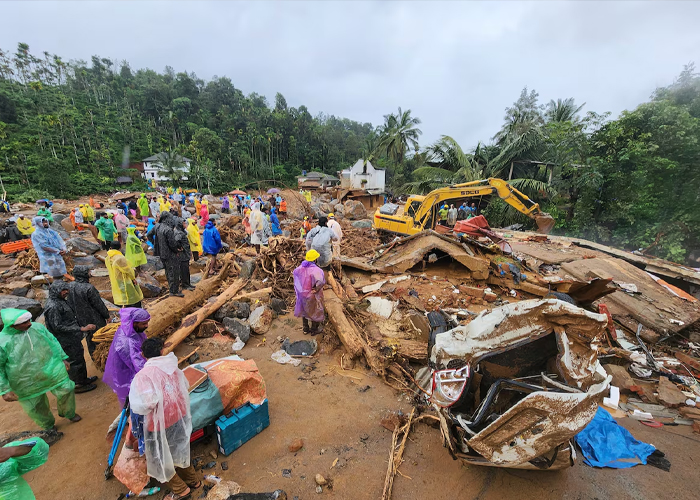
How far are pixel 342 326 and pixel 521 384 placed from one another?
116 inches

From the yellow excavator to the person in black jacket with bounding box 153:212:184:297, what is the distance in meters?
7.77

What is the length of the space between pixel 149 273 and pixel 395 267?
7076mm

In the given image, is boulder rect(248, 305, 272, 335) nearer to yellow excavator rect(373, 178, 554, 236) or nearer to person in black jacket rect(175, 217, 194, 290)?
person in black jacket rect(175, 217, 194, 290)

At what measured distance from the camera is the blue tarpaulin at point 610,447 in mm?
2965

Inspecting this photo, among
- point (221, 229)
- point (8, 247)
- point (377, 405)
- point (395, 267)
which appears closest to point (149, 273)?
point (221, 229)

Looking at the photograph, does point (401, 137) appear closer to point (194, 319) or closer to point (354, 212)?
point (354, 212)

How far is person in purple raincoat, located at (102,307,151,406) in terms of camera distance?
2.92 m

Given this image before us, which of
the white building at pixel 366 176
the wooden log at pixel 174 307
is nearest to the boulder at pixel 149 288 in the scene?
the wooden log at pixel 174 307

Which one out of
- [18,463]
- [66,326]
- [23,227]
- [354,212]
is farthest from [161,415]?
[354,212]

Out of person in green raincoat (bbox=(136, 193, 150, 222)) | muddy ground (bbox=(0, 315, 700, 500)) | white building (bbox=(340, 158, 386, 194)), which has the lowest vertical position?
muddy ground (bbox=(0, 315, 700, 500))

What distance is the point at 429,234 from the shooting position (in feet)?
27.8

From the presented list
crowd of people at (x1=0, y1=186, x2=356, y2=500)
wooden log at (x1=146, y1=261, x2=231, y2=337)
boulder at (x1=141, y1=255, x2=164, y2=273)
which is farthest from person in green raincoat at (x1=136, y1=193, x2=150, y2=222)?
crowd of people at (x1=0, y1=186, x2=356, y2=500)

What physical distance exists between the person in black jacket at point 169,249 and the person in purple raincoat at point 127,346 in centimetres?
295

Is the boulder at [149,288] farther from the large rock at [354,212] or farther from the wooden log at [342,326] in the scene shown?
the large rock at [354,212]
